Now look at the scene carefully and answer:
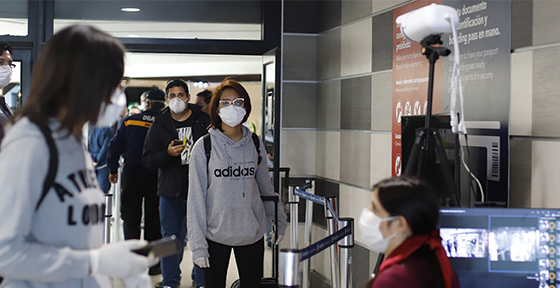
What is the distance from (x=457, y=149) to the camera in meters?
2.04

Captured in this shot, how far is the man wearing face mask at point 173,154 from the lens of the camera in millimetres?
3613

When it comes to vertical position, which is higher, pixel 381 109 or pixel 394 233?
pixel 381 109

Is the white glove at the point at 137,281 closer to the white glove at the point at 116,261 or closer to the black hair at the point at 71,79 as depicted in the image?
the white glove at the point at 116,261

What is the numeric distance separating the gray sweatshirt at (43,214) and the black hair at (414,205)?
0.77 meters

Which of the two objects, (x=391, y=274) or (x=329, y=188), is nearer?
(x=391, y=274)

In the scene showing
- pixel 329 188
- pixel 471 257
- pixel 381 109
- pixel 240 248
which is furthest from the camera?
pixel 329 188

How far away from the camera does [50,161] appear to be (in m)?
1.11

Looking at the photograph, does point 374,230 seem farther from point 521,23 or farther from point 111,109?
point 521,23

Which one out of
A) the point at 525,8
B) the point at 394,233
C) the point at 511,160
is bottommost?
the point at 394,233

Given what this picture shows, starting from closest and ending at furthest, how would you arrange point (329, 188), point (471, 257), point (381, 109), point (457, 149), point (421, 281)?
1. point (421, 281)
2. point (471, 257)
3. point (457, 149)
4. point (381, 109)
5. point (329, 188)

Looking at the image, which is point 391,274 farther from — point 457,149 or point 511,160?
point 511,160

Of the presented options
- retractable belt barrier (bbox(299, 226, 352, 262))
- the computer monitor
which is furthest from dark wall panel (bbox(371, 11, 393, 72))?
the computer monitor

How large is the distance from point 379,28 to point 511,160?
1517 mm

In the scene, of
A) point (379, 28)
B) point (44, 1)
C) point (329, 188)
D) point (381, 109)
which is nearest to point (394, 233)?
point (381, 109)
